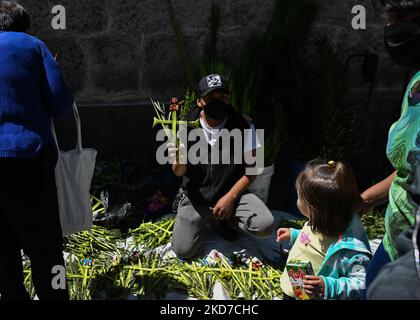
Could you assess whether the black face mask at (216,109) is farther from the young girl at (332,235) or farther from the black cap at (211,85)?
the young girl at (332,235)

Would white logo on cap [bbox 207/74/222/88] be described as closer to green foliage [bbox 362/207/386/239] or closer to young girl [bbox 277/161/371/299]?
young girl [bbox 277/161/371/299]

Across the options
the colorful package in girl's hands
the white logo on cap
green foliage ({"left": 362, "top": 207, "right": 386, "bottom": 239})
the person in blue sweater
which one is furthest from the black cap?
green foliage ({"left": 362, "top": 207, "right": 386, "bottom": 239})

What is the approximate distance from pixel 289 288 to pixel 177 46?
2618 mm

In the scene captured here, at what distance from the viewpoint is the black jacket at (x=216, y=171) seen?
10.9 feet

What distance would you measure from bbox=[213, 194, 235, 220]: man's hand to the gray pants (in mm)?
141

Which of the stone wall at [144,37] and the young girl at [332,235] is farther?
the stone wall at [144,37]

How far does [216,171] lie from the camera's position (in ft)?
11.0

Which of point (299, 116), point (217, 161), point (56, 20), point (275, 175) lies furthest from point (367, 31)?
point (56, 20)

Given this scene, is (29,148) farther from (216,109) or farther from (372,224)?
(372,224)

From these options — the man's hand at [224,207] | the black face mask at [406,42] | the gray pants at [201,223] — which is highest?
the black face mask at [406,42]

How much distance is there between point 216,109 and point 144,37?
141cm

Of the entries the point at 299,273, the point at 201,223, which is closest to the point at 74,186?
the point at 201,223

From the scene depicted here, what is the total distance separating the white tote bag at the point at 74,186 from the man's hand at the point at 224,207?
0.89m

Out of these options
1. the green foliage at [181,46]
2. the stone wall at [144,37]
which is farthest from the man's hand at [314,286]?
the stone wall at [144,37]
